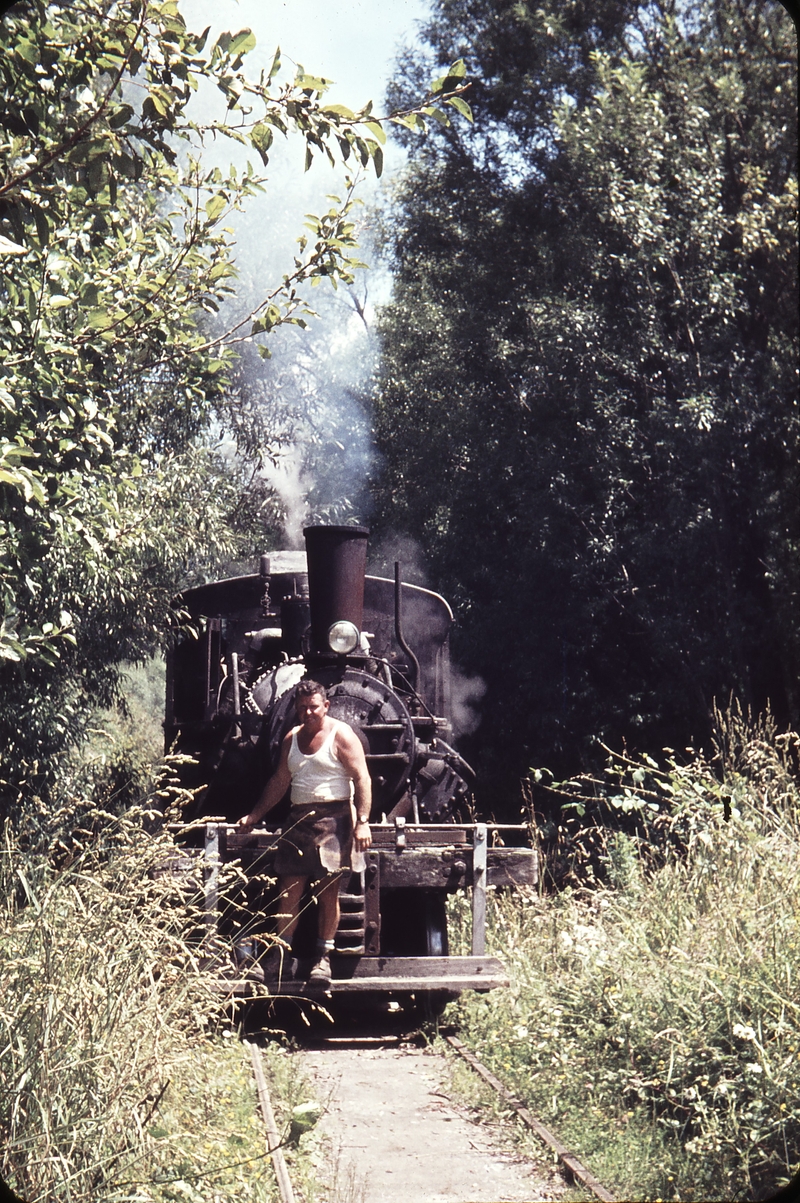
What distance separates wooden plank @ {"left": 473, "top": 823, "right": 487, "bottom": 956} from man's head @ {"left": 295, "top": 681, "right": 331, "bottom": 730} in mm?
1258

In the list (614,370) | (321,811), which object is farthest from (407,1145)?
(614,370)

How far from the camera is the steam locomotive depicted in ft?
22.8

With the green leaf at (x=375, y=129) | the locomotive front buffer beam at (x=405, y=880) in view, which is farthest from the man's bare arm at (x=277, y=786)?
the green leaf at (x=375, y=129)

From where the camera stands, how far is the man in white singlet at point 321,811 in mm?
6777

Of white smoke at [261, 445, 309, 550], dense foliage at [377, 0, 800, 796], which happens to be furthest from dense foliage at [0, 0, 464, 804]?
white smoke at [261, 445, 309, 550]

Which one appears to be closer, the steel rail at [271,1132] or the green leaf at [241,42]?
the green leaf at [241,42]

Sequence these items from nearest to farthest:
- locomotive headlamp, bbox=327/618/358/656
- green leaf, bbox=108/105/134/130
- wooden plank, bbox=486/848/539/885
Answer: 1. green leaf, bbox=108/105/134/130
2. wooden plank, bbox=486/848/539/885
3. locomotive headlamp, bbox=327/618/358/656

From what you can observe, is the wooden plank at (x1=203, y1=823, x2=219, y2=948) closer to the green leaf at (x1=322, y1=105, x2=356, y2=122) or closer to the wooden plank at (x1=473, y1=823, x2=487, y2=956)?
the wooden plank at (x1=473, y1=823, x2=487, y2=956)

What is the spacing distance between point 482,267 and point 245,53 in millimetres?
13917

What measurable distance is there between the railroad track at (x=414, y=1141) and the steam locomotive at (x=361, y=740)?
1.83 ft

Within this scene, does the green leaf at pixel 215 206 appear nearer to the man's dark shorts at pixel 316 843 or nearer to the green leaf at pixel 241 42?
the green leaf at pixel 241 42

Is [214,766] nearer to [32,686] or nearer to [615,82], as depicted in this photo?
[32,686]

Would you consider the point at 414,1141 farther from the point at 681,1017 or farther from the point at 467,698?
the point at 467,698

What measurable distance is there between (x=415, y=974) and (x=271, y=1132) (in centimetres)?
230
